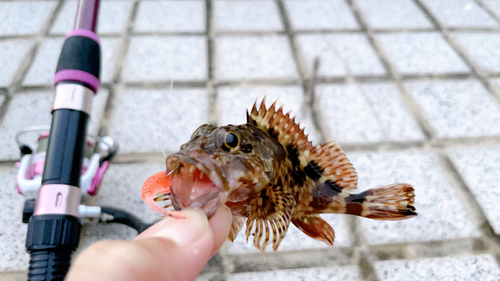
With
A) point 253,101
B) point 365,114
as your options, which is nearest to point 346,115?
point 365,114

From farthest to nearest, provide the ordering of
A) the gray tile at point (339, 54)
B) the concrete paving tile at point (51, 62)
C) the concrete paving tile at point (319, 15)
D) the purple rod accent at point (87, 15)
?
the concrete paving tile at point (319, 15)
the gray tile at point (339, 54)
the concrete paving tile at point (51, 62)
the purple rod accent at point (87, 15)

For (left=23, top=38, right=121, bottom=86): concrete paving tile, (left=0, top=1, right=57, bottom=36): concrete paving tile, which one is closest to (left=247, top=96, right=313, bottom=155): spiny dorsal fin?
(left=23, top=38, right=121, bottom=86): concrete paving tile

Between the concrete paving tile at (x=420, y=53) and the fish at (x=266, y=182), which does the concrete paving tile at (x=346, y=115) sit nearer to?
the concrete paving tile at (x=420, y=53)

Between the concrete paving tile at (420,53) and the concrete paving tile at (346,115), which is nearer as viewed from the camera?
the concrete paving tile at (346,115)

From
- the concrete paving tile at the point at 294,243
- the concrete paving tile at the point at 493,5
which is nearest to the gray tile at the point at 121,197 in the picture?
the concrete paving tile at the point at 294,243

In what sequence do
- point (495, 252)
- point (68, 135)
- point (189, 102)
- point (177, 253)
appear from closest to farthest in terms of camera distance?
point (177, 253)
point (68, 135)
point (495, 252)
point (189, 102)

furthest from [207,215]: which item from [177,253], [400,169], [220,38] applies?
[220,38]

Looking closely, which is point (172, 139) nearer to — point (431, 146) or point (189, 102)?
point (189, 102)
